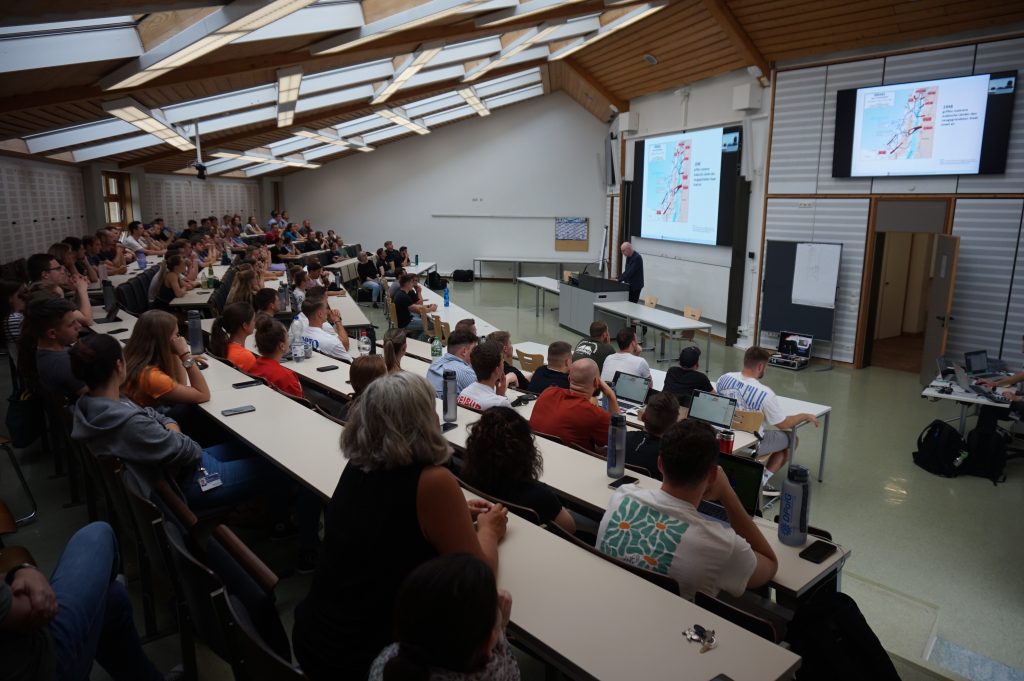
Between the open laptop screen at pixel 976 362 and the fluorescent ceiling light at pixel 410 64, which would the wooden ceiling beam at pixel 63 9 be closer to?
the fluorescent ceiling light at pixel 410 64

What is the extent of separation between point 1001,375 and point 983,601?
338cm

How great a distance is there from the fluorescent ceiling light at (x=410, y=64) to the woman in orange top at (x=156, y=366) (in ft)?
18.7

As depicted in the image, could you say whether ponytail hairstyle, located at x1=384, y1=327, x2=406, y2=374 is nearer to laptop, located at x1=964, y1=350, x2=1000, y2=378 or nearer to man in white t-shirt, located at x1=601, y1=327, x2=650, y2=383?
man in white t-shirt, located at x1=601, y1=327, x2=650, y2=383

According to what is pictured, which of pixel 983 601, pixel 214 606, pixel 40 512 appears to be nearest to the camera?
pixel 214 606

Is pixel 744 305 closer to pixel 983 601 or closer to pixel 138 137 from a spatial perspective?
pixel 983 601

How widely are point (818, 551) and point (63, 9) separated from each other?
194 inches

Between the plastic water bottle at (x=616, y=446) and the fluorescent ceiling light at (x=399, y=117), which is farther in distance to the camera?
the fluorescent ceiling light at (x=399, y=117)

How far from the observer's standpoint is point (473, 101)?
48.4ft

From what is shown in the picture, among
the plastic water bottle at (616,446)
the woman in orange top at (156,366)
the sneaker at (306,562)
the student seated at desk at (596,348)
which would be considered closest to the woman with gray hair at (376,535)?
the plastic water bottle at (616,446)

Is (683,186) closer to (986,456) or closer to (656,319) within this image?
(656,319)

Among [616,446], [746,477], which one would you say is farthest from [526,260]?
[746,477]

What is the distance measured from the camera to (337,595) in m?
1.83

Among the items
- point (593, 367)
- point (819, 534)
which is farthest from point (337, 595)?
point (593, 367)

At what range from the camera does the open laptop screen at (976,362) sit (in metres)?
6.22
